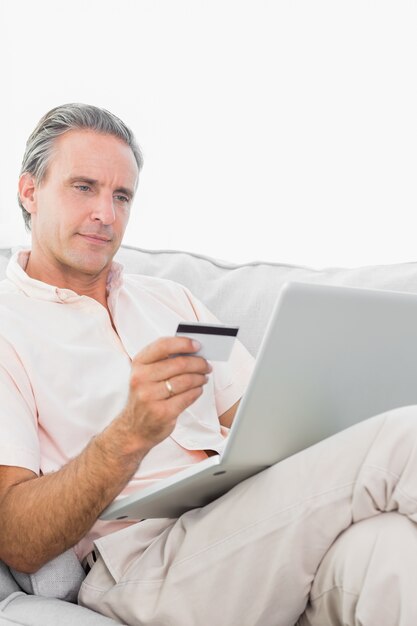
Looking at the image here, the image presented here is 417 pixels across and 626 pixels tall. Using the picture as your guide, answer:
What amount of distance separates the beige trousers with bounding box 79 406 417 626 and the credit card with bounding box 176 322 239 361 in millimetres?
194

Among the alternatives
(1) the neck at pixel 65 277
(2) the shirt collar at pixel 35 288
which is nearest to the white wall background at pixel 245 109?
(1) the neck at pixel 65 277

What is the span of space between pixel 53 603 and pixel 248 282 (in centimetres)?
94

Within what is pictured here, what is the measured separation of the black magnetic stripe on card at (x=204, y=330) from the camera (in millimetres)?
982

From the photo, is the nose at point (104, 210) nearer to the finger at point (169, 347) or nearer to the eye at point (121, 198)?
the eye at point (121, 198)

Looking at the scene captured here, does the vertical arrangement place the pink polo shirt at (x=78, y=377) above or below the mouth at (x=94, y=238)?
below

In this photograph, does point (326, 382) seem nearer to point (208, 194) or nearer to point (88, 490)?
point (88, 490)

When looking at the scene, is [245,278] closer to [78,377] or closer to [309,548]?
[78,377]

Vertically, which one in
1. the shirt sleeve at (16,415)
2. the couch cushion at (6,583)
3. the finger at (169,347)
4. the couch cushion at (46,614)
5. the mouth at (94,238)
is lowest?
the couch cushion at (6,583)

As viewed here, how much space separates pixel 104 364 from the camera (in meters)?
1.56

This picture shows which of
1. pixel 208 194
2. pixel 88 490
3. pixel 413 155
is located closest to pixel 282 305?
pixel 88 490

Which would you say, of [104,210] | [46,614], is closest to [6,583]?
[46,614]

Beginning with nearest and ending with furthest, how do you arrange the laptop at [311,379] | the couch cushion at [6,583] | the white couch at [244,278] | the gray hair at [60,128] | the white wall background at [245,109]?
the laptop at [311,379] < the couch cushion at [6,583] < the gray hair at [60,128] < the white couch at [244,278] < the white wall background at [245,109]

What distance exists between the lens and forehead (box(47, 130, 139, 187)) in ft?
5.56

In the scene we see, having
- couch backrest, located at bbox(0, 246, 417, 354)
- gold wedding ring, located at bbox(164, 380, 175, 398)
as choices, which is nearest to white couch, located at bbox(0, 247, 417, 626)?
couch backrest, located at bbox(0, 246, 417, 354)
